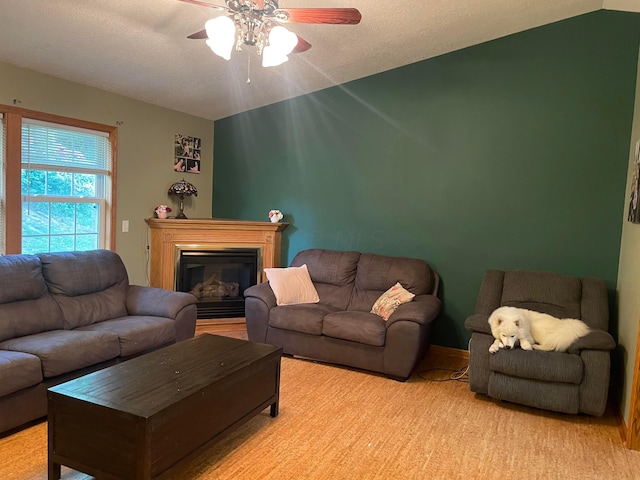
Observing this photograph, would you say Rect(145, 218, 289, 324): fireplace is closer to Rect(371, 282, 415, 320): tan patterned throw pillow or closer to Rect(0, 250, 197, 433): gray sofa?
Rect(0, 250, 197, 433): gray sofa

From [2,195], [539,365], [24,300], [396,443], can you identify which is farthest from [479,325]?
[2,195]

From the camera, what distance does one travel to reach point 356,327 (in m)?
3.66

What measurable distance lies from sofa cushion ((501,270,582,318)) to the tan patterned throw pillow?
0.79m

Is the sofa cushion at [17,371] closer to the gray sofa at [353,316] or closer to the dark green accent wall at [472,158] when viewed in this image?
the gray sofa at [353,316]

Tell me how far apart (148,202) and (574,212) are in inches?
161

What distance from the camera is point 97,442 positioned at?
1.99 metres

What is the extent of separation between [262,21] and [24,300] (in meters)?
2.46

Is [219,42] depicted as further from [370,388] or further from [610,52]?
[610,52]

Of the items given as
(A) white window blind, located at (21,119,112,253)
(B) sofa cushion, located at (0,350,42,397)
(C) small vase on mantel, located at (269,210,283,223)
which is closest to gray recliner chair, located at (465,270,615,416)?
(C) small vase on mantel, located at (269,210,283,223)

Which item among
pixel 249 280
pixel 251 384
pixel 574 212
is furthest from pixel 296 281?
pixel 574 212

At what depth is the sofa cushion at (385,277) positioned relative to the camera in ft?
13.6

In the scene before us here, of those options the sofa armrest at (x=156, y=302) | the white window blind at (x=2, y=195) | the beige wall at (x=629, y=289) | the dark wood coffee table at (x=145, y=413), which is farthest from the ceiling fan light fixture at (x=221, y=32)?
the beige wall at (x=629, y=289)

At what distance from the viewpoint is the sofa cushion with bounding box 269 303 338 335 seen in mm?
3850

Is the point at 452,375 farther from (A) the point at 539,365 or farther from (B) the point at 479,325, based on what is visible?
(A) the point at 539,365
